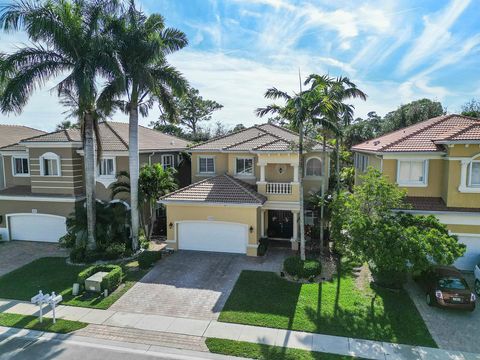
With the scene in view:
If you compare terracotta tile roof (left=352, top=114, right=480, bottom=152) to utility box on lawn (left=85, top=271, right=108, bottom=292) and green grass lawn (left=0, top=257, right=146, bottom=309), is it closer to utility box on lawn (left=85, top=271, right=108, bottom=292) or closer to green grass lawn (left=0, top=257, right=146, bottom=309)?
green grass lawn (left=0, top=257, right=146, bottom=309)

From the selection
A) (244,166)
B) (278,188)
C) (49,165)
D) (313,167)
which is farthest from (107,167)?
(313,167)

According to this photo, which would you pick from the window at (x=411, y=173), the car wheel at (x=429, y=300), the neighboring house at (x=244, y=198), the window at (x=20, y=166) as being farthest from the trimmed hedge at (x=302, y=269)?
the window at (x=20, y=166)

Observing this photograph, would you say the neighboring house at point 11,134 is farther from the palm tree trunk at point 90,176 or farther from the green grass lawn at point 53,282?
the palm tree trunk at point 90,176

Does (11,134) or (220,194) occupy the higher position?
(11,134)

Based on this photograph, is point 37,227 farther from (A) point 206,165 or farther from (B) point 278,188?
(B) point 278,188

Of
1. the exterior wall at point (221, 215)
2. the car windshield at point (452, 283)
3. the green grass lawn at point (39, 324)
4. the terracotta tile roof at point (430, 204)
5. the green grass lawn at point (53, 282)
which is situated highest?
the terracotta tile roof at point (430, 204)
